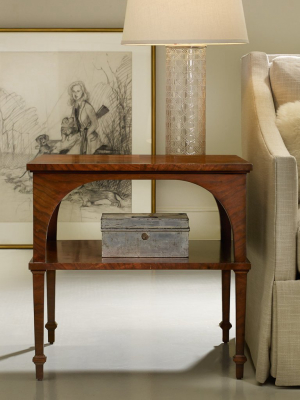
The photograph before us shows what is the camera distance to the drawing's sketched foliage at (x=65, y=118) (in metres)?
3.87

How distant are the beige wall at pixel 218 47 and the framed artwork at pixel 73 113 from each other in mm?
72

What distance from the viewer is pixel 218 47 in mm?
3885

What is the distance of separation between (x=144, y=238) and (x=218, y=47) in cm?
221

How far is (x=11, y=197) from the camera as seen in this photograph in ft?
13.0

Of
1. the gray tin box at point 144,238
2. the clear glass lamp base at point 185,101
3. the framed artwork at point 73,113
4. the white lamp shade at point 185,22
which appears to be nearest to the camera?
the gray tin box at point 144,238

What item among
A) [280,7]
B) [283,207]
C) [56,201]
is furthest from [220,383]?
[280,7]

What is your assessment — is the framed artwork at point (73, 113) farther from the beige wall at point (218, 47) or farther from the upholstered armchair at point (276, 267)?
the upholstered armchair at point (276, 267)

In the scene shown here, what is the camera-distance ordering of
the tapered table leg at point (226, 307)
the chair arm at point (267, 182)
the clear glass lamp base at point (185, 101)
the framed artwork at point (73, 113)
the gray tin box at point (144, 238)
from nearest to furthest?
the chair arm at point (267, 182)
the gray tin box at point (144, 238)
the clear glass lamp base at point (185, 101)
the tapered table leg at point (226, 307)
the framed artwork at point (73, 113)

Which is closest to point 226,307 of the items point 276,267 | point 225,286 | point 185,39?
point 225,286

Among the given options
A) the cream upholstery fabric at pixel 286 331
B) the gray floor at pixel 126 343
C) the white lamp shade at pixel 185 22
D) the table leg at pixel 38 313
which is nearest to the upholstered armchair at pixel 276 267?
the cream upholstery fabric at pixel 286 331

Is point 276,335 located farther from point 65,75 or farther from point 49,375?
point 65,75

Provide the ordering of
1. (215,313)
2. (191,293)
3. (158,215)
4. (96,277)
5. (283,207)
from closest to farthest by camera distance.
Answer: (283,207), (158,215), (215,313), (191,293), (96,277)

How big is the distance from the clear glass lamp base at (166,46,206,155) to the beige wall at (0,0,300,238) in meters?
1.64

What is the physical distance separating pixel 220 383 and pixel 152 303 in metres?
0.90
